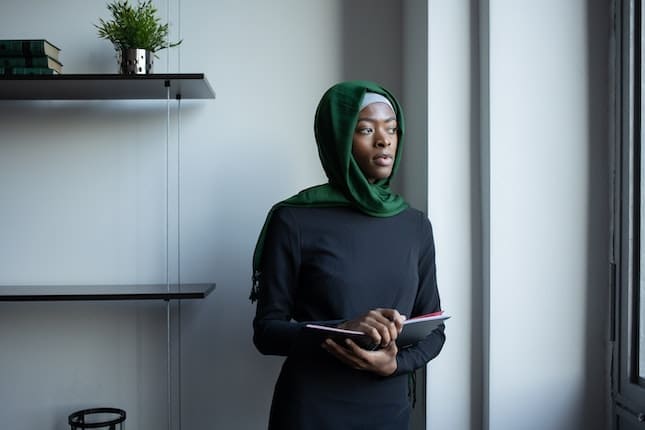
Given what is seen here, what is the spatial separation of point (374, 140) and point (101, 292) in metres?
0.94

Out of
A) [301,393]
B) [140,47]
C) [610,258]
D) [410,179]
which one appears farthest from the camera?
[410,179]

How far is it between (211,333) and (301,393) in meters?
0.77

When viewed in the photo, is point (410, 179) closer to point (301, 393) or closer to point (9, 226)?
point (301, 393)

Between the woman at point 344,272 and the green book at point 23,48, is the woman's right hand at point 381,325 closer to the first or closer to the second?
the woman at point 344,272

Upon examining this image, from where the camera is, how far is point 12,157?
88.9 inches

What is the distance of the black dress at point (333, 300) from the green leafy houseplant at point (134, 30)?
2.49 feet

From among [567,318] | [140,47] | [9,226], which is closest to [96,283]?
[9,226]

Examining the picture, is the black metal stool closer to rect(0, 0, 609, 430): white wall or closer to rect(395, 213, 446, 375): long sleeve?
rect(0, 0, 609, 430): white wall

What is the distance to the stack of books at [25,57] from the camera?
199cm

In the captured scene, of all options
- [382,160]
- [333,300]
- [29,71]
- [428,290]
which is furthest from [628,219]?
[29,71]

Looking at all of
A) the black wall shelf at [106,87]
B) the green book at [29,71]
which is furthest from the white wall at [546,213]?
the green book at [29,71]

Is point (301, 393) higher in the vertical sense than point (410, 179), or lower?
lower

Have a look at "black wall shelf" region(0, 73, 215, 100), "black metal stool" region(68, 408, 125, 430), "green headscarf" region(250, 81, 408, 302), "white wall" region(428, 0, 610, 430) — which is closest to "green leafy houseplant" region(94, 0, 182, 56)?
"black wall shelf" region(0, 73, 215, 100)

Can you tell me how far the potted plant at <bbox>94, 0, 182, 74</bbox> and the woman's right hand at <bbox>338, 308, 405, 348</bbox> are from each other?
109 cm
